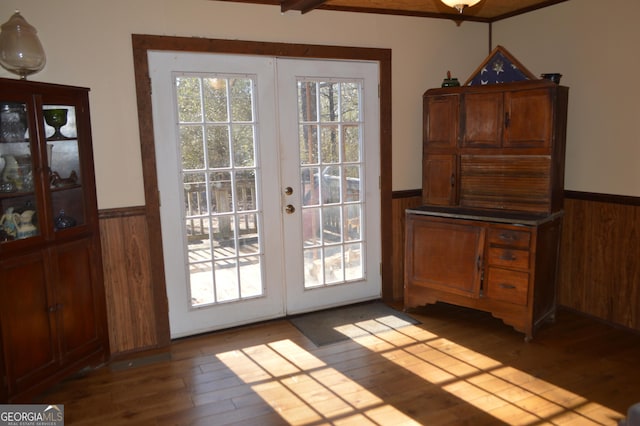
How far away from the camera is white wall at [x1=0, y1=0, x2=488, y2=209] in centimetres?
296

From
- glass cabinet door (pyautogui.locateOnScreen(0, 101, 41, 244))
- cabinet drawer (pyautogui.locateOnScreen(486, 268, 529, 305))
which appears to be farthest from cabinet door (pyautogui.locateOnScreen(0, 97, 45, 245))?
cabinet drawer (pyautogui.locateOnScreen(486, 268, 529, 305))

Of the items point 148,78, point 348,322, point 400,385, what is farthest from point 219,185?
point 400,385

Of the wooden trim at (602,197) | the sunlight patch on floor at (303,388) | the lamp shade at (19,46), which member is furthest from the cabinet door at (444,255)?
the lamp shade at (19,46)

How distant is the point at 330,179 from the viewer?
390 centimetres

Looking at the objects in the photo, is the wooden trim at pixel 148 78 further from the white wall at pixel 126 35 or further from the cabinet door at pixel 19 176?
the cabinet door at pixel 19 176

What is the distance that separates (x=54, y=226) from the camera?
2.74m

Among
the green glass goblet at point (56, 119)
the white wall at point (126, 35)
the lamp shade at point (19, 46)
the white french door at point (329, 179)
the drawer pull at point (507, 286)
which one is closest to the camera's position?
the lamp shade at point (19, 46)

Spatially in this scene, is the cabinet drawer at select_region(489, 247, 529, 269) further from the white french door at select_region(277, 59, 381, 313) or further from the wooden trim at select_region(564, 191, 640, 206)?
the white french door at select_region(277, 59, 381, 313)

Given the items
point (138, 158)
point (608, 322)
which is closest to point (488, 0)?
point (608, 322)

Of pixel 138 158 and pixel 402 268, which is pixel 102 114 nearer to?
pixel 138 158

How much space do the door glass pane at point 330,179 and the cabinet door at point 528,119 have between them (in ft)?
3.60

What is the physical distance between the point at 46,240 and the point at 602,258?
3.61m

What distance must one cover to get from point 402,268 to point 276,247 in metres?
1.16

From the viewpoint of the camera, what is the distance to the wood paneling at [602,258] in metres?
3.43
